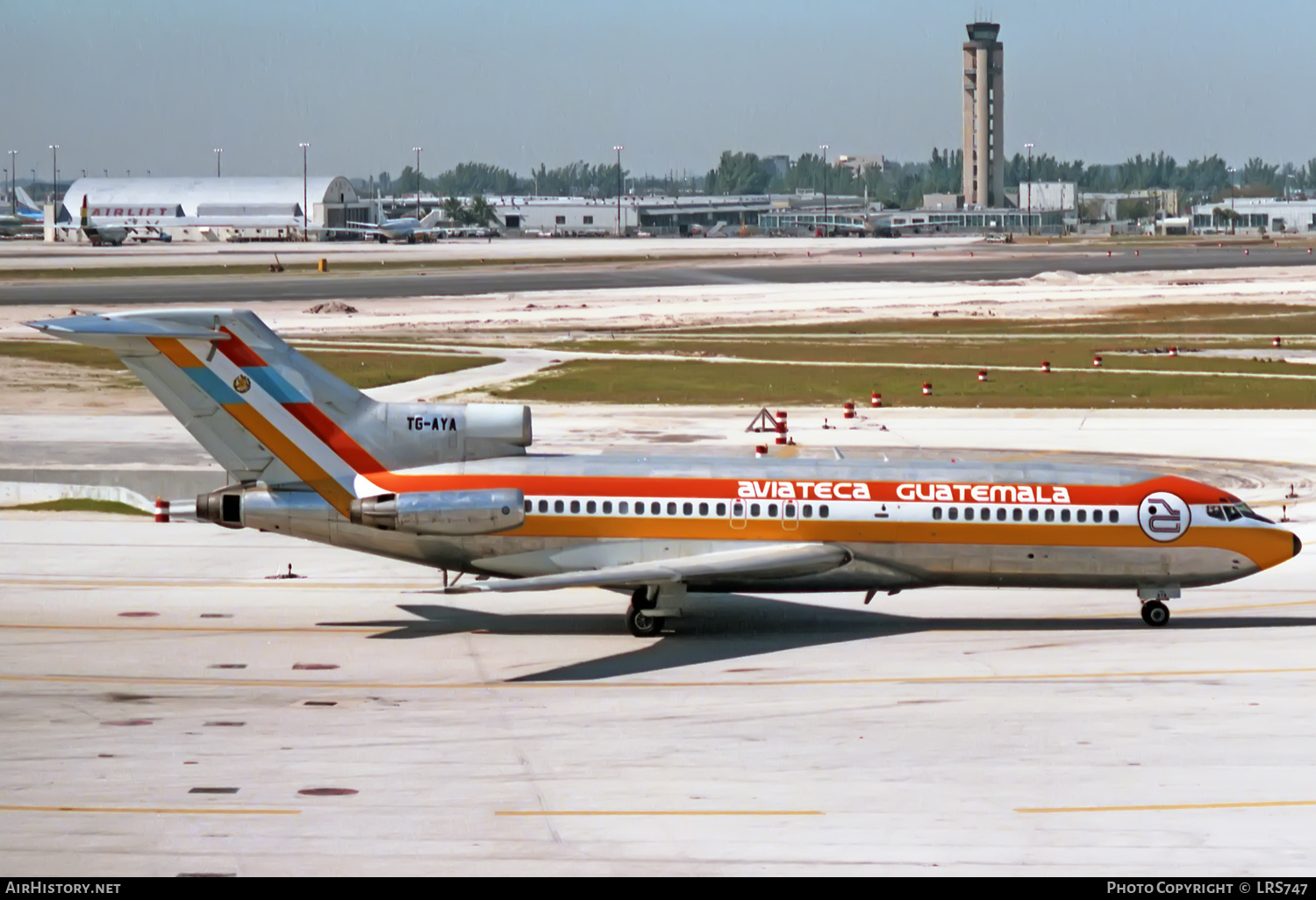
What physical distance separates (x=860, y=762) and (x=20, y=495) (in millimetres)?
27724

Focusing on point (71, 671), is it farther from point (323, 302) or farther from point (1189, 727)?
point (323, 302)

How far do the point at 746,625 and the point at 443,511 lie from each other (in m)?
6.03

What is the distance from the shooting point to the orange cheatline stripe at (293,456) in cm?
2831

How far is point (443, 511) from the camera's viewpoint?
2794cm

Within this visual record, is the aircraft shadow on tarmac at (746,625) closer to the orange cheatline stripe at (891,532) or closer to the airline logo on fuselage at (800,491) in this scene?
the orange cheatline stripe at (891,532)

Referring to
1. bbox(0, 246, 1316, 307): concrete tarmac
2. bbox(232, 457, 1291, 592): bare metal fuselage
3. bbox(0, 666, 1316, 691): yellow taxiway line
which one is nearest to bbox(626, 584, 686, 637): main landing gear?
bbox(232, 457, 1291, 592): bare metal fuselage

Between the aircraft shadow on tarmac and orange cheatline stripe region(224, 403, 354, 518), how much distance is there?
2586 mm

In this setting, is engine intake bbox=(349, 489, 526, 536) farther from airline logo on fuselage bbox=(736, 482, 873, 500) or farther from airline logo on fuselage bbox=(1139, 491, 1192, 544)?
airline logo on fuselage bbox=(1139, 491, 1192, 544)

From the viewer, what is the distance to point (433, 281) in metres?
122

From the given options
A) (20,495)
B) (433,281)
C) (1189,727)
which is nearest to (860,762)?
(1189,727)

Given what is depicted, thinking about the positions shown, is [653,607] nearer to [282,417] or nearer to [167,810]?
[282,417]

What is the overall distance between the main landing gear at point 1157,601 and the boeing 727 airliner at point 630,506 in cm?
31

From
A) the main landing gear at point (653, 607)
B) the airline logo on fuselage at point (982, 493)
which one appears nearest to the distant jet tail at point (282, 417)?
the main landing gear at point (653, 607)

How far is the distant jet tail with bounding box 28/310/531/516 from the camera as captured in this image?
92.1 ft
